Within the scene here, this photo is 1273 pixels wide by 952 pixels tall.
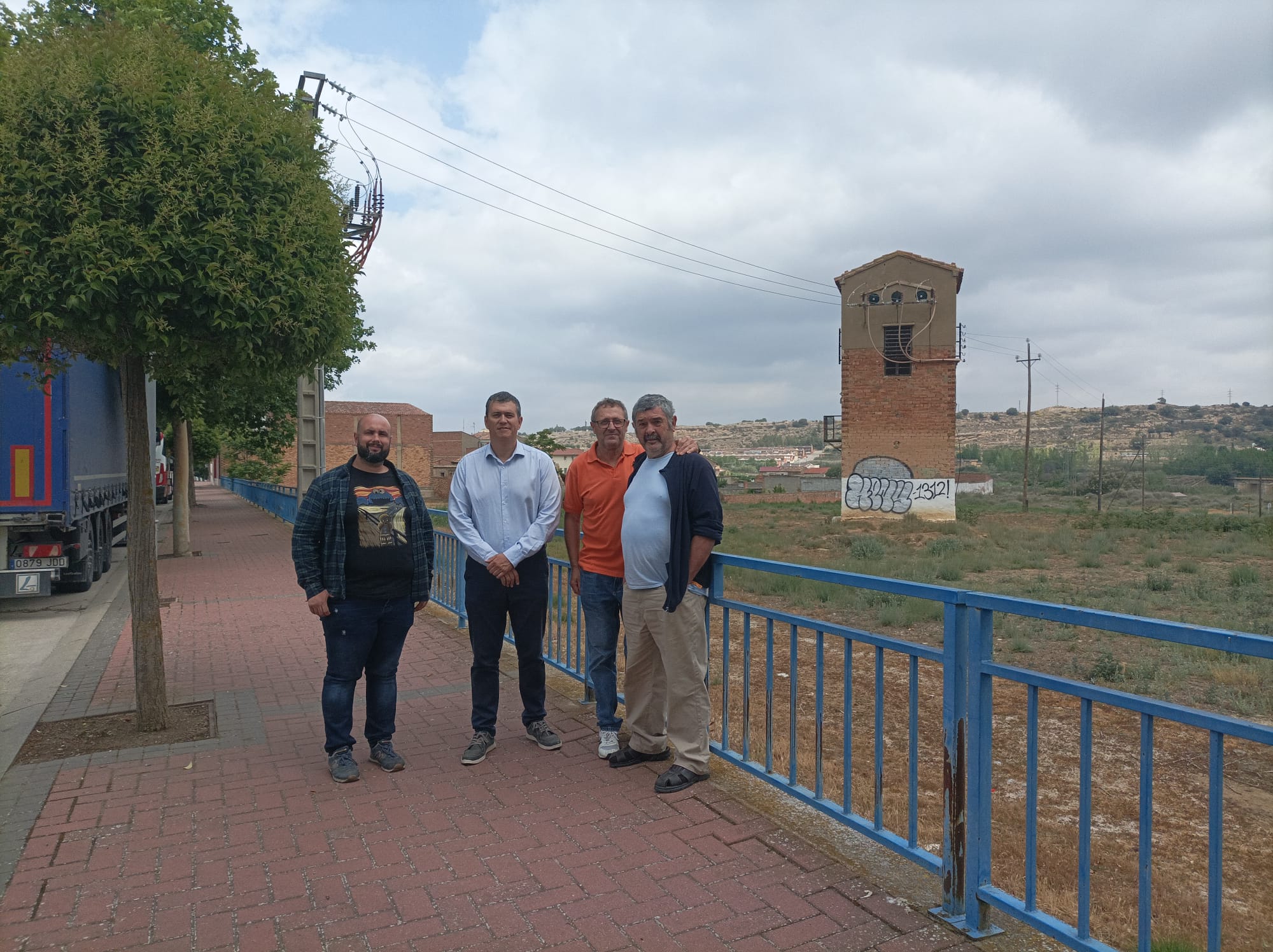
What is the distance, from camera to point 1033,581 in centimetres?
1670

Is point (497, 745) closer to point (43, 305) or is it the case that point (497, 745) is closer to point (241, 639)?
point (43, 305)

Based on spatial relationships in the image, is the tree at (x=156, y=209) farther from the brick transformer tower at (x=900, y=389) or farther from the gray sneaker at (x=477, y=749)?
the brick transformer tower at (x=900, y=389)

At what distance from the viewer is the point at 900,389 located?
3431 centimetres

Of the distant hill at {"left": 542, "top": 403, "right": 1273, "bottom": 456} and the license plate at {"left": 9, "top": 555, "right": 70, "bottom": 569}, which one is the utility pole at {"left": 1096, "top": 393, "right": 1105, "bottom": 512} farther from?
the license plate at {"left": 9, "top": 555, "right": 70, "bottom": 569}

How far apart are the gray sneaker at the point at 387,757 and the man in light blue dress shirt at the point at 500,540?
317mm

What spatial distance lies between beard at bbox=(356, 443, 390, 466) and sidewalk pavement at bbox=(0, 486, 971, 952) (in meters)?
1.56

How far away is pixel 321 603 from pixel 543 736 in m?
1.38

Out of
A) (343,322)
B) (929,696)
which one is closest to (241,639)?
(343,322)

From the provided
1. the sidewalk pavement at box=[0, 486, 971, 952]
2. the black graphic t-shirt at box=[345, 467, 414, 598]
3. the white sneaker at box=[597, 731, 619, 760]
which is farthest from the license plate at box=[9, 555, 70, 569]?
the white sneaker at box=[597, 731, 619, 760]

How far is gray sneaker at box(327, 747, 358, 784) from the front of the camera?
14.8 feet

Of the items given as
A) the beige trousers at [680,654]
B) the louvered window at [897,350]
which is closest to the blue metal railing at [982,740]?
the beige trousers at [680,654]

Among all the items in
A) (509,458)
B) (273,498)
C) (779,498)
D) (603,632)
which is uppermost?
(509,458)

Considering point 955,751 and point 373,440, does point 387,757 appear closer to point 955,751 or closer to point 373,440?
point 373,440

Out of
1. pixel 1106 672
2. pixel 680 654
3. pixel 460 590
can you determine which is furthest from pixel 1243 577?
pixel 680 654
